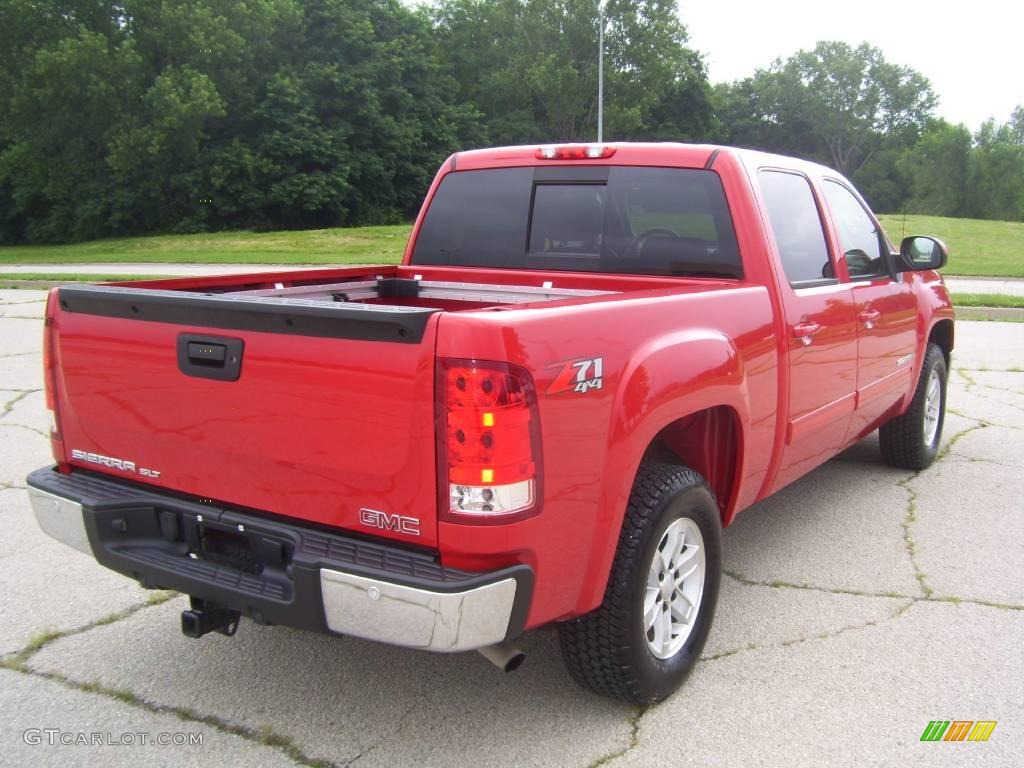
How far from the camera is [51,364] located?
10.4 feet

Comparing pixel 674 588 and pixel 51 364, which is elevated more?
pixel 51 364

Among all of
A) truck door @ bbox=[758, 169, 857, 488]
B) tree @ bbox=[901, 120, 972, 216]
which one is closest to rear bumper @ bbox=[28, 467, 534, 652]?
truck door @ bbox=[758, 169, 857, 488]

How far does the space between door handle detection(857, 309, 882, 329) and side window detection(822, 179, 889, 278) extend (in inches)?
7.6

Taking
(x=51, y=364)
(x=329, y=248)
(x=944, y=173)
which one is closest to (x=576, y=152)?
(x=51, y=364)

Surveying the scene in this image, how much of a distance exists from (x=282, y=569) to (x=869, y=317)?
3181mm

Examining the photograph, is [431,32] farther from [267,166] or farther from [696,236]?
[696,236]

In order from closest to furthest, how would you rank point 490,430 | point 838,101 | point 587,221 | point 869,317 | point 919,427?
1. point 490,430
2. point 587,221
3. point 869,317
4. point 919,427
5. point 838,101

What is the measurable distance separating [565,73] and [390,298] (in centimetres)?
5193

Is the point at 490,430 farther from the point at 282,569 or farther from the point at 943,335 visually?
the point at 943,335

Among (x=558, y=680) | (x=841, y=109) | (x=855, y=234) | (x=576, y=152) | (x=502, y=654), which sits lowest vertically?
(x=558, y=680)

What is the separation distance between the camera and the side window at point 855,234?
4668 mm

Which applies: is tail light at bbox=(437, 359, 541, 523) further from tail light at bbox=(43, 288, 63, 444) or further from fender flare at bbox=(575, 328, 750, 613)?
tail light at bbox=(43, 288, 63, 444)

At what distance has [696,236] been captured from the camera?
3.94 metres

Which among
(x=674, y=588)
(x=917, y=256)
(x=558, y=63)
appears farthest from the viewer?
(x=558, y=63)
